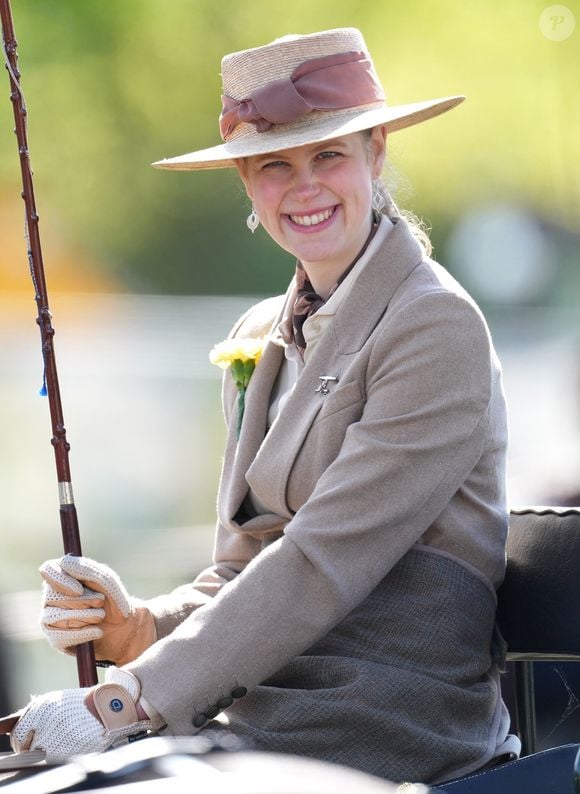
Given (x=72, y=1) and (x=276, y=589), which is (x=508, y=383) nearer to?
(x=72, y=1)

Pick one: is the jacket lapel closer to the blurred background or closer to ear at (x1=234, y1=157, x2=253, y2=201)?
ear at (x1=234, y1=157, x2=253, y2=201)

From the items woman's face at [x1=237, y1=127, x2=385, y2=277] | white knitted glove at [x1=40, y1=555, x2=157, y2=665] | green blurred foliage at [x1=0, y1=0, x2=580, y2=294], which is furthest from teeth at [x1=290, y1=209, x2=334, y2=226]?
green blurred foliage at [x1=0, y1=0, x2=580, y2=294]

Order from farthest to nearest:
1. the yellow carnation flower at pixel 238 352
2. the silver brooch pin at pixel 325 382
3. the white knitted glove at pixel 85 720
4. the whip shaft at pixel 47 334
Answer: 1. the yellow carnation flower at pixel 238 352
2. the whip shaft at pixel 47 334
3. the silver brooch pin at pixel 325 382
4. the white knitted glove at pixel 85 720

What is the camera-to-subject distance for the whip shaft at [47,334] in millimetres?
2145

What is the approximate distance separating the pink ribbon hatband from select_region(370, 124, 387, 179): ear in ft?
0.17

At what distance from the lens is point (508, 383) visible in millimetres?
3756

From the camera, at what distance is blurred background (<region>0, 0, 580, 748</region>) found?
3287 millimetres

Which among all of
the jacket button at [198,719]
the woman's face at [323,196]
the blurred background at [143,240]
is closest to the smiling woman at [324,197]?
the woman's face at [323,196]

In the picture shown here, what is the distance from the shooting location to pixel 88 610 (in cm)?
212

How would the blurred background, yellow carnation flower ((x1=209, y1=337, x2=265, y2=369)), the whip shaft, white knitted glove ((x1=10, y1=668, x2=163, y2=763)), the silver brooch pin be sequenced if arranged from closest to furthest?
white knitted glove ((x1=10, y1=668, x2=163, y2=763)) → the silver brooch pin → the whip shaft → yellow carnation flower ((x1=209, y1=337, x2=265, y2=369)) → the blurred background

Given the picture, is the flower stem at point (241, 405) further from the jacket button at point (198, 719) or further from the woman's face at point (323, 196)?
the jacket button at point (198, 719)

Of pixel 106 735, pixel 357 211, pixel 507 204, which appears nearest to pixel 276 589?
pixel 106 735

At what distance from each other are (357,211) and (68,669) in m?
1.86

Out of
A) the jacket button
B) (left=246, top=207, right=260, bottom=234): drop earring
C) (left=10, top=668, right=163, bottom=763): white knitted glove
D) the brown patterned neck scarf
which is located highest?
(left=246, top=207, right=260, bottom=234): drop earring
